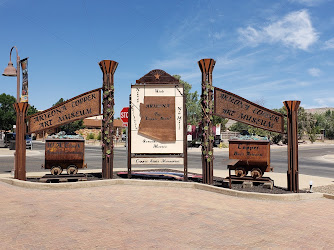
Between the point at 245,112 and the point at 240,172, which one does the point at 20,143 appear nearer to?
the point at 240,172

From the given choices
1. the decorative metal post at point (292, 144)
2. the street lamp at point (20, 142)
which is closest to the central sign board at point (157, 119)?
the decorative metal post at point (292, 144)

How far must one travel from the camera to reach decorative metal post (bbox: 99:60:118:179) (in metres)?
11.4

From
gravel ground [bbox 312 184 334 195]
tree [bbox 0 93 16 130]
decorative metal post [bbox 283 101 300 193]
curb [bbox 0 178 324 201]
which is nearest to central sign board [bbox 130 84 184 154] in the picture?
curb [bbox 0 178 324 201]

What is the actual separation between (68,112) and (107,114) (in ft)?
5.10

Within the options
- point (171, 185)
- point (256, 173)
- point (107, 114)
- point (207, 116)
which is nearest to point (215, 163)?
point (256, 173)

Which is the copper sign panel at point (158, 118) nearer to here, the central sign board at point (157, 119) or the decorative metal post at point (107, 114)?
the central sign board at point (157, 119)

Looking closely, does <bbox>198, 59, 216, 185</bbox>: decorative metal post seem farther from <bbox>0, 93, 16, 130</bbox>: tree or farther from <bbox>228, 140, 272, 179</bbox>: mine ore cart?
<bbox>0, 93, 16, 130</bbox>: tree

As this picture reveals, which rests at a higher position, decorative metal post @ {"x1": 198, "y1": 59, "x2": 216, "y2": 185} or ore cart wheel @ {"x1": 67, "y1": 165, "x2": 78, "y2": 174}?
decorative metal post @ {"x1": 198, "y1": 59, "x2": 216, "y2": 185}

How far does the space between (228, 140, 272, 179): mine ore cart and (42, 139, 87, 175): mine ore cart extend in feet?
19.3

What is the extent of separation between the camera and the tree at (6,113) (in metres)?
49.1

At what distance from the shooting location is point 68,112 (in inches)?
455

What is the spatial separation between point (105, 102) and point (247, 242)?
792cm

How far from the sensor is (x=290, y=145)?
10305mm

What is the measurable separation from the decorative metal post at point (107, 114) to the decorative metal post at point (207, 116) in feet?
11.6
